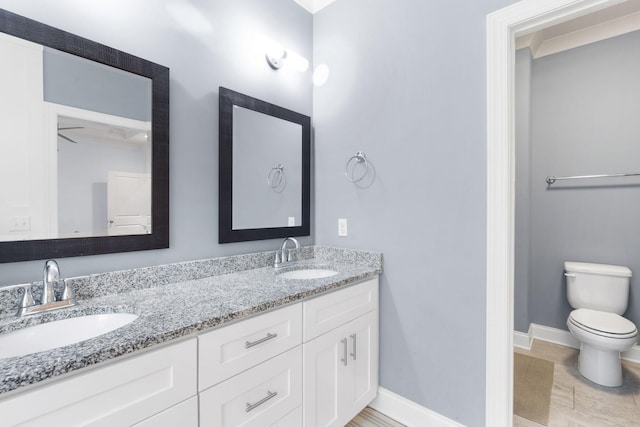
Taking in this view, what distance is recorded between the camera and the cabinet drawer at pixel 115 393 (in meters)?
0.65

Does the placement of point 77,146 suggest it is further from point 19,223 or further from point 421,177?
point 421,177

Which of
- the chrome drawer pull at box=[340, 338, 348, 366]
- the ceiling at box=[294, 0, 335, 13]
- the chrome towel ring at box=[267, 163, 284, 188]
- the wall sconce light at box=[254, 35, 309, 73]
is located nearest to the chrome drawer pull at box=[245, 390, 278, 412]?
the chrome drawer pull at box=[340, 338, 348, 366]

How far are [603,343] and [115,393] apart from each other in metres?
2.55

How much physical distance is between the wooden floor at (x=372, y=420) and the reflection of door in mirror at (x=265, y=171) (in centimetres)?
119

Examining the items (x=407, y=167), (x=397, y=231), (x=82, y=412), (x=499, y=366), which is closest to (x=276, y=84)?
(x=407, y=167)

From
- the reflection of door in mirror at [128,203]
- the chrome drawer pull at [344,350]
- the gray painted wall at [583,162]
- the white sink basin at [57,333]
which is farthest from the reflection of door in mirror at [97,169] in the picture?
the gray painted wall at [583,162]

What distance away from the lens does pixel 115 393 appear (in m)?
0.77

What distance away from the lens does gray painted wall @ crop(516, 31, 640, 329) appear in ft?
7.44

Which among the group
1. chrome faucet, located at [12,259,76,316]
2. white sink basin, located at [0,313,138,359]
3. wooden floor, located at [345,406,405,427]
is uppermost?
chrome faucet, located at [12,259,76,316]

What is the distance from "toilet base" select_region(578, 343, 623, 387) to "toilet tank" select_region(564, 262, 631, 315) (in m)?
0.42

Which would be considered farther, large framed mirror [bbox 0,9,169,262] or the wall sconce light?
the wall sconce light

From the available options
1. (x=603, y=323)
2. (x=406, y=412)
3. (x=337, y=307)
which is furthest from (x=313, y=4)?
(x=603, y=323)

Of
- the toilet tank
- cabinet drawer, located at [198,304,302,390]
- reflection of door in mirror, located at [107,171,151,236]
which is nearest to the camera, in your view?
cabinet drawer, located at [198,304,302,390]

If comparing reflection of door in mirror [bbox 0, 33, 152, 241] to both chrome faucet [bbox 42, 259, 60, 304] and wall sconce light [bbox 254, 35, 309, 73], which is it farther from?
wall sconce light [bbox 254, 35, 309, 73]
